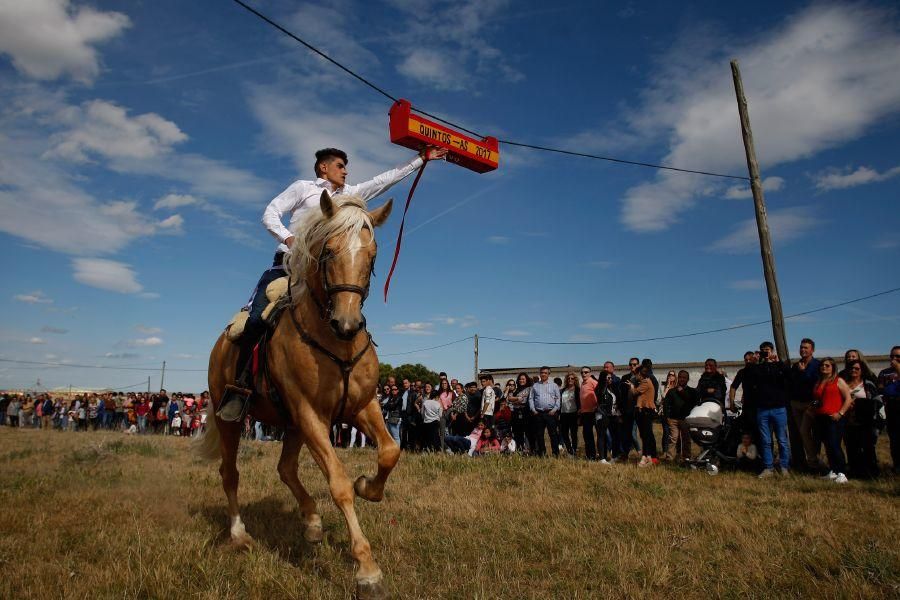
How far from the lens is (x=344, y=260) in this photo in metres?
4.36

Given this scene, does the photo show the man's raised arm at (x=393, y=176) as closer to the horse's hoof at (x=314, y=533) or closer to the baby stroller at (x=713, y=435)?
the horse's hoof at (x=314, y=533)

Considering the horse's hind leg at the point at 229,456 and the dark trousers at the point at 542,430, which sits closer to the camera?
the horse's hind leg at the point at 229,456

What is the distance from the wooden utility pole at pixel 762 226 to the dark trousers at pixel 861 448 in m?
1.96

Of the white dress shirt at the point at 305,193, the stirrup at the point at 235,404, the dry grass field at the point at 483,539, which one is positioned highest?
the white dress shirt at the point at 305,193

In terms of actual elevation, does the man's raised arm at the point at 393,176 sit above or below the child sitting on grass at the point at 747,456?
above

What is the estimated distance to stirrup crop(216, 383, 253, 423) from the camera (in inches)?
226

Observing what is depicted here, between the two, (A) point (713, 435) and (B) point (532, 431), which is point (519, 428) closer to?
(B) point (532, 431)

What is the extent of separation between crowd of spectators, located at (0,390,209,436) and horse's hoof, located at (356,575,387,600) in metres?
20.3

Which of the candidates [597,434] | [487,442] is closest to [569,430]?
[597,434]

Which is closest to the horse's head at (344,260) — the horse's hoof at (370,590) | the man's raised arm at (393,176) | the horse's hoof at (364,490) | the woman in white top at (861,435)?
the man's raised arm at (393,176)

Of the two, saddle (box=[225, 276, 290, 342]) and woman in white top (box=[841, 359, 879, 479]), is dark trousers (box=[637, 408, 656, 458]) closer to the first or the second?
woman in white top (box=[841, 359, 879, 479])

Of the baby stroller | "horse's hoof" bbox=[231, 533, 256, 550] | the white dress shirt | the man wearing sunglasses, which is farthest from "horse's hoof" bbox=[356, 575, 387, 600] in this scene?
the man wearing sunglasses

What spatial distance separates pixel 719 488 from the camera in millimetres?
8617

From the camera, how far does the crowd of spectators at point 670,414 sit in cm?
986
